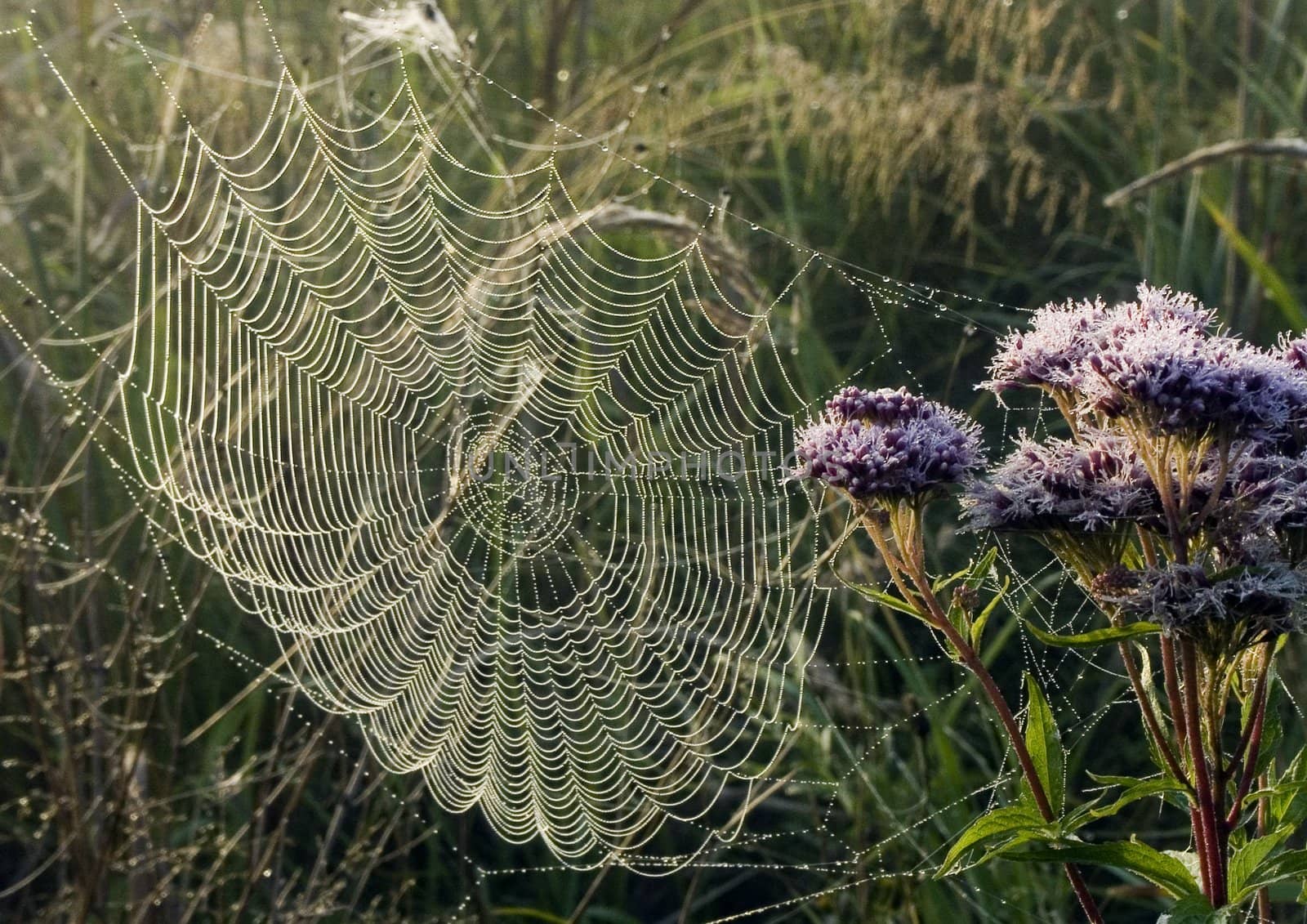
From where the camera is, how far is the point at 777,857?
12.4 ft

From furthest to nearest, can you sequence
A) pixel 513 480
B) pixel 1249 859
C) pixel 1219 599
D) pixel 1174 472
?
pixel 513 480 → pixel 1174 472 → pixel 1249 859 → pixel 1219 599

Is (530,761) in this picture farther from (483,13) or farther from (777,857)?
(483,13)

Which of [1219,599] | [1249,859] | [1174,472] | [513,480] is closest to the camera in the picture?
[1219,599]

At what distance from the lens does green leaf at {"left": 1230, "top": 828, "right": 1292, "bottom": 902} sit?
5.14ft

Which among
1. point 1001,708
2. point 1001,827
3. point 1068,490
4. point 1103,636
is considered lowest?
point 1001,827

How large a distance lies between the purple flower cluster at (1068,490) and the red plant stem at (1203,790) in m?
0.16

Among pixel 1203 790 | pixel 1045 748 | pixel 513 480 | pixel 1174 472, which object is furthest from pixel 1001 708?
pixel 513 480

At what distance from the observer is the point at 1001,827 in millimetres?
1621

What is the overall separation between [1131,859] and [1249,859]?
0.44ft

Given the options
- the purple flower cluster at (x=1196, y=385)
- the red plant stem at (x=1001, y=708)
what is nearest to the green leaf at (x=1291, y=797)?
the red plant stem at (x=1001, y=708)

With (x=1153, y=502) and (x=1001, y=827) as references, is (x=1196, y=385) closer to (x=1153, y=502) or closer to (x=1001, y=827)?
(x=1153, y=502)

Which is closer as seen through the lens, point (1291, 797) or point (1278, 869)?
point (1278, 869)

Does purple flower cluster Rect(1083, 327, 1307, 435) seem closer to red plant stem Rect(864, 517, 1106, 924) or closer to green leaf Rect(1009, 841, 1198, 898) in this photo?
red plant stem Rect(864, 517, 1106, 924)

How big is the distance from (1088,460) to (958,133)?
2569 mm
